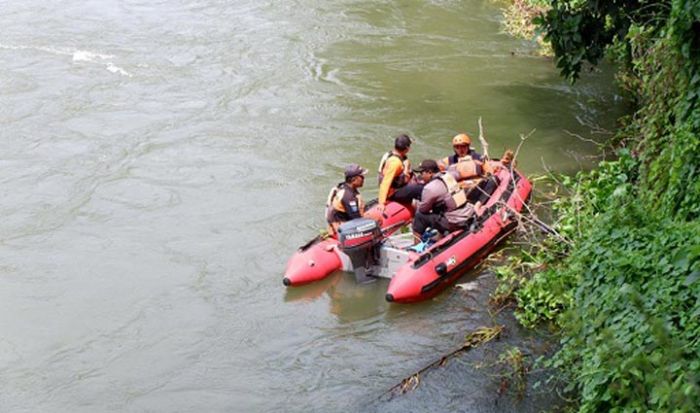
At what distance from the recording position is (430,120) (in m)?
16.5

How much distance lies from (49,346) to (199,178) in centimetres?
476

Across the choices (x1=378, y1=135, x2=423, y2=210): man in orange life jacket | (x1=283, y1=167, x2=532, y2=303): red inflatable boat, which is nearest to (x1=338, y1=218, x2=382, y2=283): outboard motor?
(x1=283, y1=167, x2=532, y2=303): red inflatable boat

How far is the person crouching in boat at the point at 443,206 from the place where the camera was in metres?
11.0

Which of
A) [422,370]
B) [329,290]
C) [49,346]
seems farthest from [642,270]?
[49,346]

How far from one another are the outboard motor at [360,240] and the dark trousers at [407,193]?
4.25ft

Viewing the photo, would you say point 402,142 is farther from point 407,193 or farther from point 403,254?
point 403,254

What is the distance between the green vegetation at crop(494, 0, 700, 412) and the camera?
6.17m

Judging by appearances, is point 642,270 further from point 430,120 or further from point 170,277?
point 430,120

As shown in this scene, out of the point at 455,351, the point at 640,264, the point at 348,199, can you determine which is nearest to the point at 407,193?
the point at 348,199

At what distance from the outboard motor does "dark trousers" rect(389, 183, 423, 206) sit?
1.30 metres

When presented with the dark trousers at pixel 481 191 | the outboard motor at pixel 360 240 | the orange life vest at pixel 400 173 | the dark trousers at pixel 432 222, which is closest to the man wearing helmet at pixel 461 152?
the dark trousers at pixel 481 191

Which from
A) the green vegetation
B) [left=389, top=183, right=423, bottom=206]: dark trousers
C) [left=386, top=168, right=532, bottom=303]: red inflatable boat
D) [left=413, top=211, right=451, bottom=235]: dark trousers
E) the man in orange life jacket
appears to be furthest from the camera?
[left=389, top=183, right=423, bottom=206]: dark trousers

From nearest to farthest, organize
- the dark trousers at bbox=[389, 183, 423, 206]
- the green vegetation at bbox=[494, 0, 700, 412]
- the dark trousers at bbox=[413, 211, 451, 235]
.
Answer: the green vegetation at bbox=[494, 0, 700, 412] < the dark trousers at bbox=[413, 211, 451, 235] < the dark trousers at bbox=[389, 183, 423, 206]

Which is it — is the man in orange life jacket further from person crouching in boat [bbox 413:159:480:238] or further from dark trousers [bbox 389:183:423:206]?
person crouching in boat [bbox 413:159:480:238]
